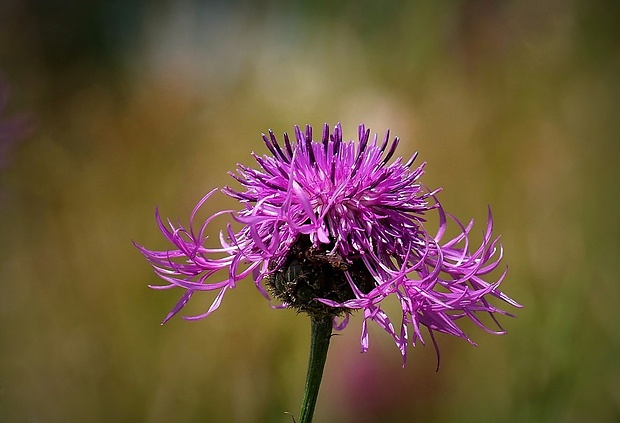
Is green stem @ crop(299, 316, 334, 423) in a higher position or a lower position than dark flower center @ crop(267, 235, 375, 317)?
lower

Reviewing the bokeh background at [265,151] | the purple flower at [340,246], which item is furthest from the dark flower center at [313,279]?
the bokeh background at [265,151]

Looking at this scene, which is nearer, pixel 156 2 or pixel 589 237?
pixel 589 237

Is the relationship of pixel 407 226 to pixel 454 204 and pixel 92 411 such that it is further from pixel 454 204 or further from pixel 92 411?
pixel 454 204

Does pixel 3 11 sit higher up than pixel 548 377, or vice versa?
pixel 3 11

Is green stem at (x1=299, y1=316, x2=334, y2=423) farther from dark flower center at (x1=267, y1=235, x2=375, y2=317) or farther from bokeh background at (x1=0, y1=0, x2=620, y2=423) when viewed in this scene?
bokeh background at (x1=0, y1=0, x2=620, y2=423)

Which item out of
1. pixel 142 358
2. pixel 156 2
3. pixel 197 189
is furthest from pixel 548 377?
pixel 156 2

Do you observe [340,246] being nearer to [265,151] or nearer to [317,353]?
[317,353]

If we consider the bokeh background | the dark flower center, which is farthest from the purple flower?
the bokeh background

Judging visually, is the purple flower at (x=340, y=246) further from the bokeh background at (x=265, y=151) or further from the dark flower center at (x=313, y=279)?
the bokeh background at (x=265, y=151)
